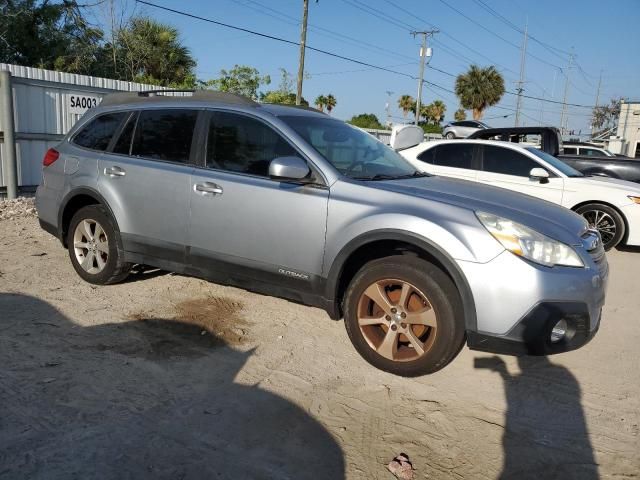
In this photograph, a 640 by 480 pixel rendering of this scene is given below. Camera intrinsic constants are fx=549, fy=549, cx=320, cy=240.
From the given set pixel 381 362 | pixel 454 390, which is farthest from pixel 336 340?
pixel 454 390

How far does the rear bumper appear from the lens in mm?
3174

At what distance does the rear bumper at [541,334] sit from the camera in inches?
125

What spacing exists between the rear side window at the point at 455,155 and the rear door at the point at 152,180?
499cm

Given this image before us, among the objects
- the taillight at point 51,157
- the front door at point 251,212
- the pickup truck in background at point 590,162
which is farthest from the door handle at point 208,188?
the pickup truck in background at point 590,162

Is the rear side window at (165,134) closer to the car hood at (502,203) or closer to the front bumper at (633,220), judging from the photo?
the car hood at (502,203)

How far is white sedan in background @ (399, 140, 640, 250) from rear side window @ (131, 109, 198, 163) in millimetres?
4374

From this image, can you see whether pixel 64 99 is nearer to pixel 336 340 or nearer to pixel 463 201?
pixel 336 340

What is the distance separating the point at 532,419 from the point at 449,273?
37.6 inches

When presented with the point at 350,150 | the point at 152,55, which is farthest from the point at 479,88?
Answer: the point at 350,150

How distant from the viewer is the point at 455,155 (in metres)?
8.53

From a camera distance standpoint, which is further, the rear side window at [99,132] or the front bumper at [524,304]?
the rear side window at [99,132]

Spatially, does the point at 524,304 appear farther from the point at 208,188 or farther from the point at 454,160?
the point at 454,160

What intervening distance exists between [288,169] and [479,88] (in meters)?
46.7

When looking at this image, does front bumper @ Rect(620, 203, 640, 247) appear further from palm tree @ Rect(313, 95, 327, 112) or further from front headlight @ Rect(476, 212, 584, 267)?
palm tree @ Rect(313, 95, 327, 112)
